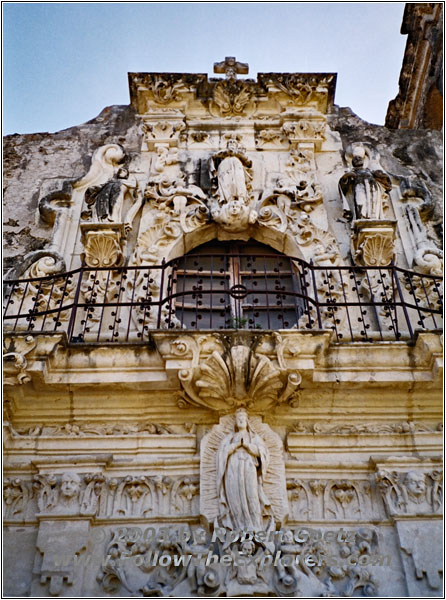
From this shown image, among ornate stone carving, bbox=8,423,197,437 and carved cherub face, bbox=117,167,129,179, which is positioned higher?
carved cherub face, bbox=117,167,129,179

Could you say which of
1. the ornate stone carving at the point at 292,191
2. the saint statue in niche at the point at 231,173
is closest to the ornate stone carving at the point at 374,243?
the ornate stone carving at the point at 292,191

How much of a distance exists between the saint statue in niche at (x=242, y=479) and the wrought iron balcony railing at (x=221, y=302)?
117 cm

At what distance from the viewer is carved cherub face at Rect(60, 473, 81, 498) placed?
4.88 metres

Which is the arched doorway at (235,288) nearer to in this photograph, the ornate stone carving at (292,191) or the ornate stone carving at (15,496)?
the ornate stone carving at (292,191)

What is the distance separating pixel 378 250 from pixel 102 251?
9.43ft

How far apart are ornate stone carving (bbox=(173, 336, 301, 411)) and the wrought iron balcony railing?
0.64 m

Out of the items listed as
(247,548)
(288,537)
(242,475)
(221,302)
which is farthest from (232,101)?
(247,548)

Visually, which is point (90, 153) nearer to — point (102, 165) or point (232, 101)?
point (102, 165)

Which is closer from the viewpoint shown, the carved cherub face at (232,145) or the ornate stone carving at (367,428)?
the ornate stone carving at (367,428)

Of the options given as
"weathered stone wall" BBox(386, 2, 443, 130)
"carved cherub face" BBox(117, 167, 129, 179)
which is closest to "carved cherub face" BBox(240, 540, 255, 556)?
"carved cherub face" BBox(117, 167, 129, 179)

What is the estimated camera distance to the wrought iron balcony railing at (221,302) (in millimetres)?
6078

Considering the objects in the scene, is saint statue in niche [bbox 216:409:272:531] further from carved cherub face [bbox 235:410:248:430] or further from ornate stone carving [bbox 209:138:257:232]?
ornate stone carving [bbox 209:138:257:232]

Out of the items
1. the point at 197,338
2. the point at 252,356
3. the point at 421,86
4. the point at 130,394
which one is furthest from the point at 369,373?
the point at 421,86

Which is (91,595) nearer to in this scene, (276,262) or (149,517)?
(149,517)
